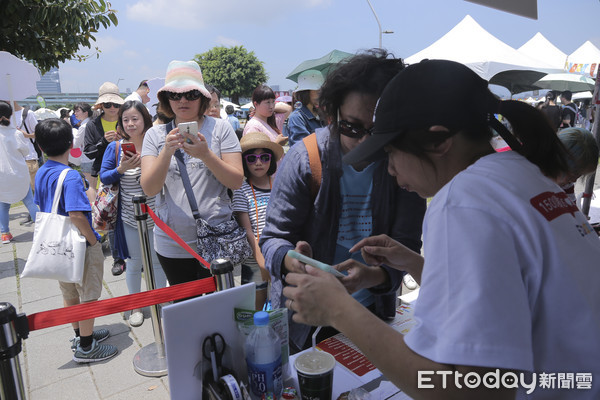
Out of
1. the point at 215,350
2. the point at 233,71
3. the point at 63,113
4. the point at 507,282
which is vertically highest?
the point at 233,71

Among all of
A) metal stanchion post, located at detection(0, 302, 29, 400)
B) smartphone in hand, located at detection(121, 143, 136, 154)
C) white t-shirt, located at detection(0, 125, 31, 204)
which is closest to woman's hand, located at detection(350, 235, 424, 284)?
metal stanchion post, located at detection(0, 302, 29, 400)

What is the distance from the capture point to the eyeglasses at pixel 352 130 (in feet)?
5.17

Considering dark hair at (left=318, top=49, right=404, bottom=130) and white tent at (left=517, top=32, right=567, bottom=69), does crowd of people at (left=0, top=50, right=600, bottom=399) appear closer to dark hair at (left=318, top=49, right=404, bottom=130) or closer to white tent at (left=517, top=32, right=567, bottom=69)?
dark hair at (left=318, top=49, right=404, bottom=130)

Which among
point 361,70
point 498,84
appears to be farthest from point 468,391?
point 498,84

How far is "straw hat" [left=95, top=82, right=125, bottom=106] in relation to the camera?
487 cm

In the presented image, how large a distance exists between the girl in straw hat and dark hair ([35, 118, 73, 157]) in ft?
4.50

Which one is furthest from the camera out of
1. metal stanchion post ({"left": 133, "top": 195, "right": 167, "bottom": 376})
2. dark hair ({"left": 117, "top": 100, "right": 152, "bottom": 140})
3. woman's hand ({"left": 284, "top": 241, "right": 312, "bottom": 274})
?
dark hair ({"left": 117, "top": 100, "right": 152, "bottom": 140})

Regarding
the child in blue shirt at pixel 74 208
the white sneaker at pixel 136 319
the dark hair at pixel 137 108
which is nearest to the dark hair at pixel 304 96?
the dark hair at pixel 137 108

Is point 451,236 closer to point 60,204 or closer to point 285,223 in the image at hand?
point 285,223

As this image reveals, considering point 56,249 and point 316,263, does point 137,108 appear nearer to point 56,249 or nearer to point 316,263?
point 56,249

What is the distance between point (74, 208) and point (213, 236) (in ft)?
3.69

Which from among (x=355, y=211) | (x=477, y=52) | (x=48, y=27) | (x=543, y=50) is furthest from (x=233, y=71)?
(x=355, y=211)

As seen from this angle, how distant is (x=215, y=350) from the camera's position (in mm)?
1206

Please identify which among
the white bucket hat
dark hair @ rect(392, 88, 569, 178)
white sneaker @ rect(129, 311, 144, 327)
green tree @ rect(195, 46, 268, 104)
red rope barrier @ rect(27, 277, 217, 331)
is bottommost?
white sneaker @ rect(129, 311, 144, 327)
